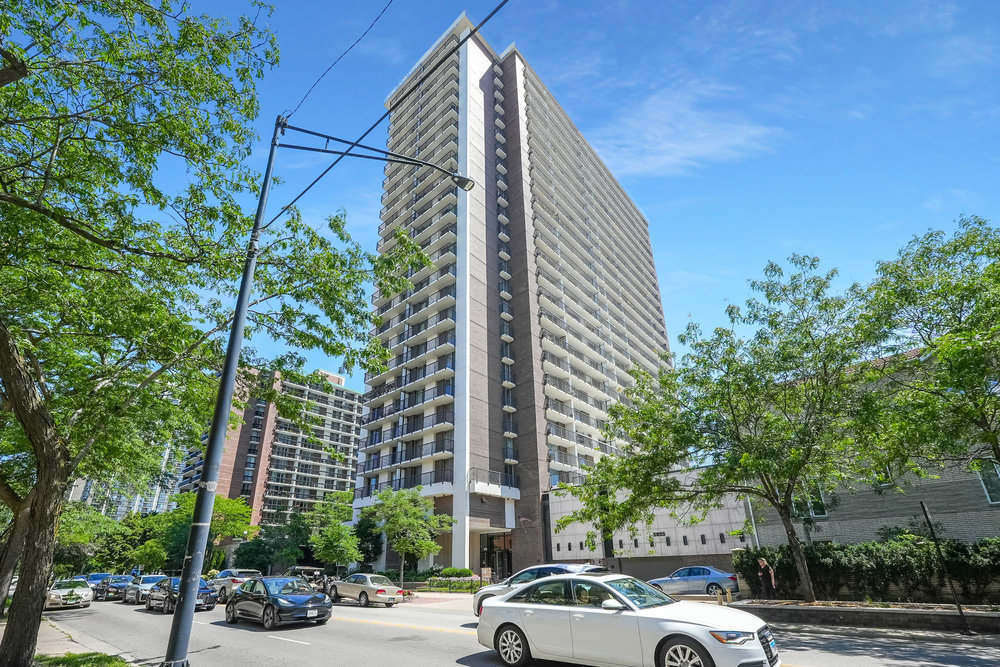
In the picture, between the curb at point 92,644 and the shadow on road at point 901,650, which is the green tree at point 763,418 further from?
the curb at point 92,644

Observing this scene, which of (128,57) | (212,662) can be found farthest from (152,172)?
(212,662)

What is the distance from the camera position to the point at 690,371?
16.6 metres

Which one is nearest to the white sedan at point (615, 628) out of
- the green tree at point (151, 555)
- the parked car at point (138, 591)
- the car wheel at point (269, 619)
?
the car wheel at point (269, 619)

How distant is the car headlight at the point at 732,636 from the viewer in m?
6.27

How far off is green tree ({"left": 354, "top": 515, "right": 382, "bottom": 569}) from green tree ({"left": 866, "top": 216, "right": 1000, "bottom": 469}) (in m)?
34.9

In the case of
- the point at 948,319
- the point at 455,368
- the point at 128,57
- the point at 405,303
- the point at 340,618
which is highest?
the point at 405,303

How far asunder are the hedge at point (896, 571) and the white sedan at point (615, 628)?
12.2m

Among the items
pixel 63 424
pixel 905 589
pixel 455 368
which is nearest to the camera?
pixel 63 424

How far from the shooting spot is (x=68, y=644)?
498 inches

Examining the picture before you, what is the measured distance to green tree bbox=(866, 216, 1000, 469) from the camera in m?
10.8

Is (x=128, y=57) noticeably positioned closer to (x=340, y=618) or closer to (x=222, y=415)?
(x=222, y=415)

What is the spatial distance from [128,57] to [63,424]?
28.8 ft

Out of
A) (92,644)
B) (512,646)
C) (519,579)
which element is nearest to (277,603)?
(92,644)

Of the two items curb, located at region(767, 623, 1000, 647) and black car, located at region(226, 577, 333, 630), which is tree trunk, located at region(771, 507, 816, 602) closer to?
curb, located at region(767, 623, 1000, 647)
